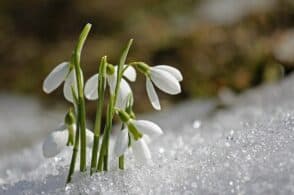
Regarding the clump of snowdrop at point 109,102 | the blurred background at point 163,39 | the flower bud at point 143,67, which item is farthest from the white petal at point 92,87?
the blurred background at point 163,39

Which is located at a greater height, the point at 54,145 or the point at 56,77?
the point at 56,77

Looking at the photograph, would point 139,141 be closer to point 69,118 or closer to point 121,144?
point 121,144

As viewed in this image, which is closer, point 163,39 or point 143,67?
point 143,67

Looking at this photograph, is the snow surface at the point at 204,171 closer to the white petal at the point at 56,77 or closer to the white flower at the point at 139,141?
the white flower at the point at 139,141

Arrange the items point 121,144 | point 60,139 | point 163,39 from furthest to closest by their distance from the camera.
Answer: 1. point 163,39
2. point 60,139
3. point 121,144

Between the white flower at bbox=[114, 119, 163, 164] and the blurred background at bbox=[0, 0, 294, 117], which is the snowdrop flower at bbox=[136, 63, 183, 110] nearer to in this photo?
the white flower at bbox=[114, 119, 163, 164]

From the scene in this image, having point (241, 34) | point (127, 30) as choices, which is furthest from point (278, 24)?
point (127, 30)

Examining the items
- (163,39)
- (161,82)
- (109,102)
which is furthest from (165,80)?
(163,39)

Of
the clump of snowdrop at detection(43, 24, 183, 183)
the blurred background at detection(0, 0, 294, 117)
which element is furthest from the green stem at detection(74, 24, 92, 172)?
the blurred background at detection(0, 0, 294, 117)
